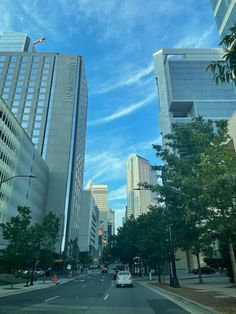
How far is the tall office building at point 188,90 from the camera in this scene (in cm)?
11862

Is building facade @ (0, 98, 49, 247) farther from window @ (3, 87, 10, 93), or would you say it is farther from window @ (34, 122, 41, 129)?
window @ (3, 87, 10, 93)

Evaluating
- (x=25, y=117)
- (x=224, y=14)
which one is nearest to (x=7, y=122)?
(x=224, y=14)

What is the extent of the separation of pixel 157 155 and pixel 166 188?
3193 millimetres

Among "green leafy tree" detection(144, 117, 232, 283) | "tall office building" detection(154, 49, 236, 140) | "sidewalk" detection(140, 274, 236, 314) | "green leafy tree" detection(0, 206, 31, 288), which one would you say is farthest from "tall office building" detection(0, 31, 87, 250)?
"green leafy tree" detection(144, 117, 232, 283)

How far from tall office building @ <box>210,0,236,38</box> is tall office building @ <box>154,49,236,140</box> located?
224 feet

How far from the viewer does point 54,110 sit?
359 feet

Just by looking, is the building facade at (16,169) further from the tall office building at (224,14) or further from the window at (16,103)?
the tall office building at (224,14)

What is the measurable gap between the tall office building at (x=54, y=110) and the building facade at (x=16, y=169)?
10.6m

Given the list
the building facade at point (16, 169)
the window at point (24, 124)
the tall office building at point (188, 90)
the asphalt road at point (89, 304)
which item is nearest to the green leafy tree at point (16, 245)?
the asphalt road at point (89, 304)

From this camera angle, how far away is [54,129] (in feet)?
348

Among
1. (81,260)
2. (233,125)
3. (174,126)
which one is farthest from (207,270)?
(81,260)

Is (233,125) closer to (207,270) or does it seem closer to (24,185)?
(207,270)

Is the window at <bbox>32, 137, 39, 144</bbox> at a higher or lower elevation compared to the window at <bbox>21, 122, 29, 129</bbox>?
lower

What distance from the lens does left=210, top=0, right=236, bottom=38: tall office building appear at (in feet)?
125
